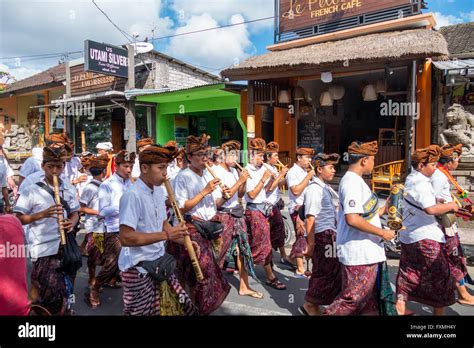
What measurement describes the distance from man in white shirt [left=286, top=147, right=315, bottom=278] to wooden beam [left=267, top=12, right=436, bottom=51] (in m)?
6.02

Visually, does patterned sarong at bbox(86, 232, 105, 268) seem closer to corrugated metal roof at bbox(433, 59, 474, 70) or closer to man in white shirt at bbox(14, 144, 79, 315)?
man in white shirt at bbox(14, 144, 79, 315)

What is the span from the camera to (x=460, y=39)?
10289 mm

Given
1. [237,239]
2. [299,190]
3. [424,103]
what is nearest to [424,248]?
[299,190]

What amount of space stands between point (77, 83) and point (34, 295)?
49.5 feet

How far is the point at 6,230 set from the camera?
1.69 m

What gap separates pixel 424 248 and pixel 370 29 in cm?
776

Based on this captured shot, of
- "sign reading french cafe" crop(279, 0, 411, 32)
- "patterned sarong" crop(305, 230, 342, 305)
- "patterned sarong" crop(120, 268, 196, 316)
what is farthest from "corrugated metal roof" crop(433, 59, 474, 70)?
"patterned sarong" crop(120, 268, 196, 316)

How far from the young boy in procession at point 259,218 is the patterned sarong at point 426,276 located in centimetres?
156

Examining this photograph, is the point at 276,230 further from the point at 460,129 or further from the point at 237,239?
the point at 460,129

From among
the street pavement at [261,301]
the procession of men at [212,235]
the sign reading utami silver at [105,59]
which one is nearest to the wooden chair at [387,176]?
the street pavement at [261,301]

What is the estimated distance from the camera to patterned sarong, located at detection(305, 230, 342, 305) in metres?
3.53

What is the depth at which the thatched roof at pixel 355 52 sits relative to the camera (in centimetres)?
743
